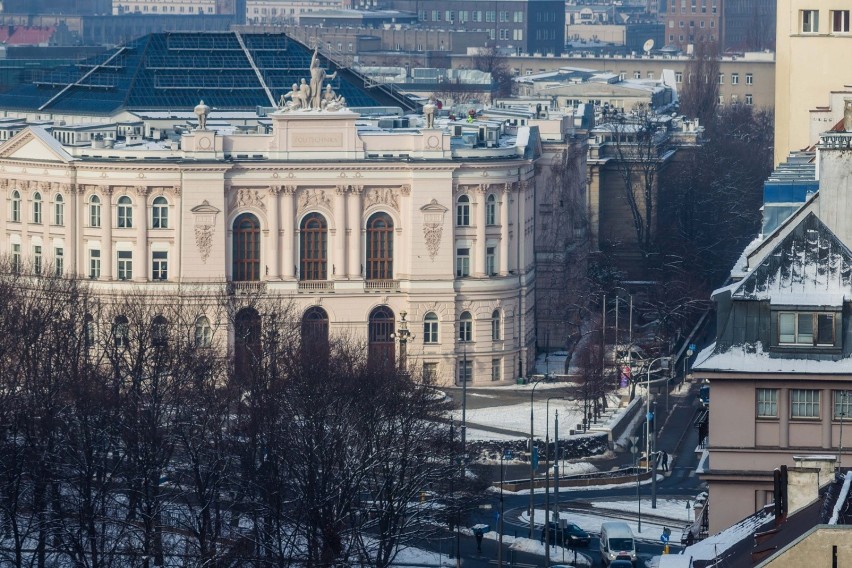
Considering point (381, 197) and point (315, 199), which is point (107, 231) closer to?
point (315, 199)

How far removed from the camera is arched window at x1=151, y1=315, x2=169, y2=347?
125750 mm

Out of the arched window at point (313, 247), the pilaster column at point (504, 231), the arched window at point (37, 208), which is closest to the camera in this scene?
the arched window at point (313, 247)

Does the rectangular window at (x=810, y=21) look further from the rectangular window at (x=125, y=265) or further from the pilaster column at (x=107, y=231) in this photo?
the rectangular window at (x=125, y=265)

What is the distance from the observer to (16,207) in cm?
15925

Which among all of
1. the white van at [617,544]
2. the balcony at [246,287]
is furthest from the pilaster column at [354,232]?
the white van at [617,544]

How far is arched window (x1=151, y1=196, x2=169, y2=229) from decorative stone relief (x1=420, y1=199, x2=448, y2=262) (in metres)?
12.8

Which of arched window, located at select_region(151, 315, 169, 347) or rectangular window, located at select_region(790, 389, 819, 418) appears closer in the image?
rectangular window, located at select_region(790, 389, 819, 418)

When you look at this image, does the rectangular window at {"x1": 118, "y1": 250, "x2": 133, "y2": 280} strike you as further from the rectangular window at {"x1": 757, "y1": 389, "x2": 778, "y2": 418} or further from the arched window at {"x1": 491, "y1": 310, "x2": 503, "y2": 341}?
the rectangular window at {"x1": 757, "y1": 389, "x2": 778, "y2": 418}

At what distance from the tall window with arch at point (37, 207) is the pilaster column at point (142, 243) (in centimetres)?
630

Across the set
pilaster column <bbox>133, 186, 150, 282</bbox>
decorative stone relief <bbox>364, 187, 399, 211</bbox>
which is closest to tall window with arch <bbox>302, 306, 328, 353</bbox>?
decorative stone relief <bbox>364, 187, 399, 211</bbox>

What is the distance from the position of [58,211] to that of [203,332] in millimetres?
13564

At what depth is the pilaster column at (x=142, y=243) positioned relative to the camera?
154375 mm

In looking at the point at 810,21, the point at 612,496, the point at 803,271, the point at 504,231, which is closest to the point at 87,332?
the point at 612,496

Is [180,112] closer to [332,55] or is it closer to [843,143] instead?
[332,55]
